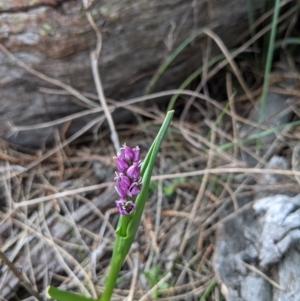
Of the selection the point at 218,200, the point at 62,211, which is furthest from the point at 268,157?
the point at 62,211

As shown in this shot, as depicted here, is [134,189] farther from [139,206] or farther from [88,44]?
[88,44]

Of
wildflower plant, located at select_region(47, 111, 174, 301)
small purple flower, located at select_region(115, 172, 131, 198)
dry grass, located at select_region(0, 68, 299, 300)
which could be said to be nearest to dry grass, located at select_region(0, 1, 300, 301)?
dry grass, located at select_region(0, 68, 299, 300)

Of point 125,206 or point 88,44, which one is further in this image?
point 88,44

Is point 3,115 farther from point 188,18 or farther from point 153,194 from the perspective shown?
point 188,18

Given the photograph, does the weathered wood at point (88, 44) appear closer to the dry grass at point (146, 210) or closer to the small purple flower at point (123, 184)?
the dry grass at point (146, 210)

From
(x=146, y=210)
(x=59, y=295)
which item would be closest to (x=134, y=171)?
(x=59, y=295)

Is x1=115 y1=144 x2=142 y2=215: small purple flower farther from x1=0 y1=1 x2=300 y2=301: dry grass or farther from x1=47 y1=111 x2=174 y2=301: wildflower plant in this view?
x1=0 y1=1 x2=300 y2=301: dry grass
